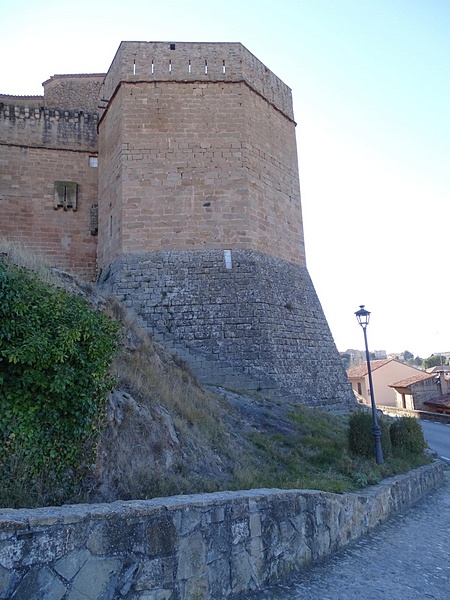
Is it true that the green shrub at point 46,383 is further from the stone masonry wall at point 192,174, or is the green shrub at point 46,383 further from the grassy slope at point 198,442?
→ the stone masonry wall at point 192,174

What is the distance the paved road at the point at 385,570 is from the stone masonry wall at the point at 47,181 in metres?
12.2

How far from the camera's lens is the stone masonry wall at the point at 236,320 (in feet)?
36.3

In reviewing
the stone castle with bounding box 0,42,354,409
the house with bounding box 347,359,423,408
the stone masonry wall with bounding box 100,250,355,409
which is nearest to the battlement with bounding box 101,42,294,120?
the stone castle with bounding box 0,42,354,409

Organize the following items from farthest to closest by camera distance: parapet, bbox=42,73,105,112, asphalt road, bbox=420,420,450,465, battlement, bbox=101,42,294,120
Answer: parapet, bbox=42,73,105,112, battlement, bbox=101,42,294,120, asphalt road, bbox=420,420,450,465

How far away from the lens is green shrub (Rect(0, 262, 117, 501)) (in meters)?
3.48

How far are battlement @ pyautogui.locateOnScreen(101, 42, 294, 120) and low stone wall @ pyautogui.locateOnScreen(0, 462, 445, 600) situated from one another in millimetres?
12965

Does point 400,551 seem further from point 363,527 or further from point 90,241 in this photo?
point 90,241

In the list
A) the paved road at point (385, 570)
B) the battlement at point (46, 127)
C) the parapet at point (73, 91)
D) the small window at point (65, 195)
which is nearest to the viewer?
the paved road at point (385, 570)

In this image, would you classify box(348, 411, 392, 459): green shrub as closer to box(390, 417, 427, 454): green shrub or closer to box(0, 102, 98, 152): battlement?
box(390, 417, 427, 454): green shrub

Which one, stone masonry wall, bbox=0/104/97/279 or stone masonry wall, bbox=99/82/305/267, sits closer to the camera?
stone masonry wall, bbox=99/82/305/267

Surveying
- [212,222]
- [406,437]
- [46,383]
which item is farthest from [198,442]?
[212,222]

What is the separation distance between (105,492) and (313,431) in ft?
17.7

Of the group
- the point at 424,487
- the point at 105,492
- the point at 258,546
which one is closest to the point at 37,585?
the point at 105,492

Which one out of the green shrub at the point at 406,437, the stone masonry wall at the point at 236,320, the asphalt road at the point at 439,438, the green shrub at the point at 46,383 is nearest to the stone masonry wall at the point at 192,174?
the stone masonry wall at the point at 236,320
